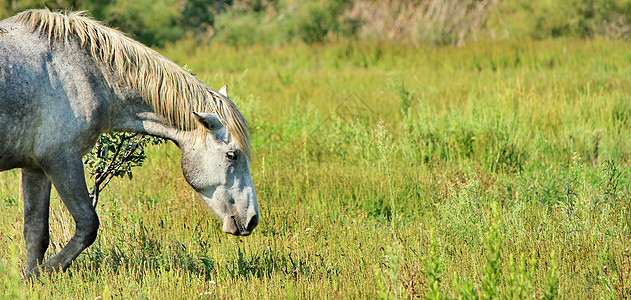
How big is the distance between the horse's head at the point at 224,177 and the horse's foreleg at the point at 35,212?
0.98 meters

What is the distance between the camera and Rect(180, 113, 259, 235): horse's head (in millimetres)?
3941

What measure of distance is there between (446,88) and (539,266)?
652 centimetres

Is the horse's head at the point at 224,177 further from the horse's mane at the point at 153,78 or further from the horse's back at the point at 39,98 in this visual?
the horse's back at the point at 39,98

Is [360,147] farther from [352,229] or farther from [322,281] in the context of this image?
[322,281]

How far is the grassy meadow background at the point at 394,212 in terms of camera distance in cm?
363

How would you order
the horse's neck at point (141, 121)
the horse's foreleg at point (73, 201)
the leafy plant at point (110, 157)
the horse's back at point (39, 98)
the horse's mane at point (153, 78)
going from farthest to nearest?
the leafy plant at point (110, 157) < the horse's neck at point (141, 121) < the horse's mane at point (153, 78) < the horse's foreleg at point (73, 201) < the horse's back at point (39, 98)

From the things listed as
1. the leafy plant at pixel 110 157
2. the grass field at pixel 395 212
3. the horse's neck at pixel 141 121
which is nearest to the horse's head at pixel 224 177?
the horse's neck at pixel 141 121

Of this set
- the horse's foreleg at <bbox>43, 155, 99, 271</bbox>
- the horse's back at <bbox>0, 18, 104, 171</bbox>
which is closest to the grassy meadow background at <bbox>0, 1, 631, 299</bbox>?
the horse's foreleg at <bbox>43, 155, 99, 271</bbox>

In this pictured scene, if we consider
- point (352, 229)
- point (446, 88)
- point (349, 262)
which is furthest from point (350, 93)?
point (349, 262)

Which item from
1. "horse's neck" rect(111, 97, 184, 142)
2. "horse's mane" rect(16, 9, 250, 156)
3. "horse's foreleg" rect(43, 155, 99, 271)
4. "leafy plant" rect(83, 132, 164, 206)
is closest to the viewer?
"horse's foreleg" rect(43, 155, 99, 271)

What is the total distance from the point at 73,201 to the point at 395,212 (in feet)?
8.83

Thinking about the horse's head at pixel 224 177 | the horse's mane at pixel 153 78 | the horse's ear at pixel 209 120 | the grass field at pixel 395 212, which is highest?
the horse's mane at pixel 153 78

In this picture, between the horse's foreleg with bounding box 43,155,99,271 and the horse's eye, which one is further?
the horse's eye

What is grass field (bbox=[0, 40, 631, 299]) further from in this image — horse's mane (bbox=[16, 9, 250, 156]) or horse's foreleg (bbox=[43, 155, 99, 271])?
horse's mane (bbox=[16, 9, 250, 156])
